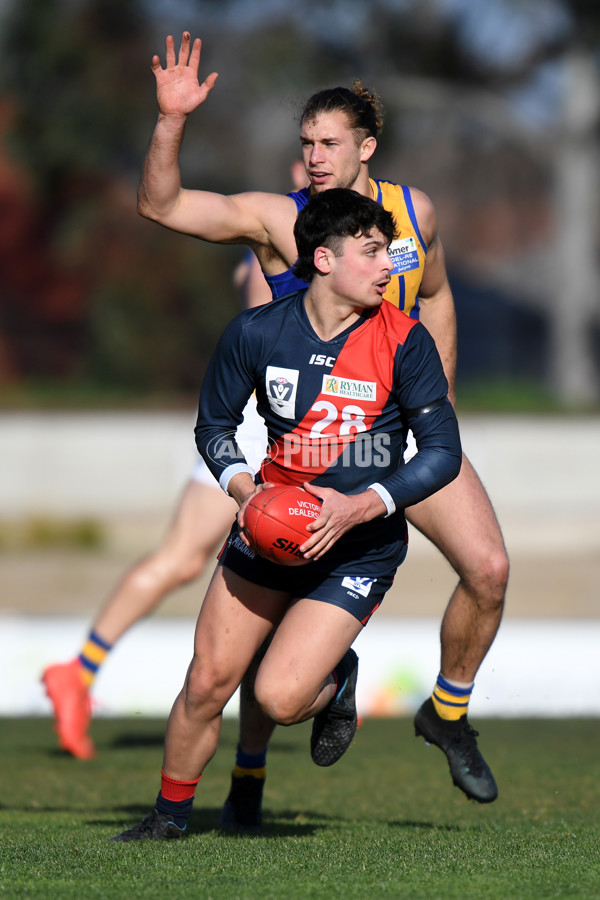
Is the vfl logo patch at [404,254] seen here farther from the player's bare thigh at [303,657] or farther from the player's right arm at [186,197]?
the player's bare thigh at [303,657]

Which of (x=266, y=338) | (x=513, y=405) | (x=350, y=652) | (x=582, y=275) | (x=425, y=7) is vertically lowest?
(x=513, y=405)

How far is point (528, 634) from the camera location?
852 cm

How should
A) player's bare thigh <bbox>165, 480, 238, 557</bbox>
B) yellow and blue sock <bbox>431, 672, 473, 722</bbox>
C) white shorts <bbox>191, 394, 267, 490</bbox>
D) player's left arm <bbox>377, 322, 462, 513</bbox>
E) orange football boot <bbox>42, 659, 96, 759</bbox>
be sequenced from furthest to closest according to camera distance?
orange football boot <bbox>42, 659, 96, 759</bbox>
player's bare thigh <bbox>165, 480, 238, 557</bbox>
white shorts <bbox>191, 394, 267, 490</bbox>
yellow and blue sock <bbox>431, 672, 473, 722</bbox>
player's left arm <bbox>377, 322, 462, 513</bbox>

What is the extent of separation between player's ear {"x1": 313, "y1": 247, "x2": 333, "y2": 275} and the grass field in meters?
1.90

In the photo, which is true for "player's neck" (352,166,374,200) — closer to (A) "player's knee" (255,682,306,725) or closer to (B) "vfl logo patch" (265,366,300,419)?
(B) "vfl logo patch" (265,366,300,419)

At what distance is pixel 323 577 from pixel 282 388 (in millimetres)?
668

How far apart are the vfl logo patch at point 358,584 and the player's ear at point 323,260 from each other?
3.39 ft

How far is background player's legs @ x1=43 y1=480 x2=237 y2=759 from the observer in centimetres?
701

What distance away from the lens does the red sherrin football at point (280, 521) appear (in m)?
4.29

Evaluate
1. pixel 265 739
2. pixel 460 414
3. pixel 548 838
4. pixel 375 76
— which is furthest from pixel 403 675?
pixel 375 76

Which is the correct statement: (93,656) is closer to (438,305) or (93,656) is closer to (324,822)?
(324,822)

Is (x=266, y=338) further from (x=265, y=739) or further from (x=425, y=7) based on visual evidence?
(x=425, y=7)

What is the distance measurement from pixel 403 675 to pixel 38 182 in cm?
2249

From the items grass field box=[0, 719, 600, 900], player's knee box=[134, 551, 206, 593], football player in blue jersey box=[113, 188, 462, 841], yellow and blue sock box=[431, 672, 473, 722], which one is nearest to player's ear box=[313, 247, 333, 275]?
football player in blue jersey box=[113, 188, 462, 841]
